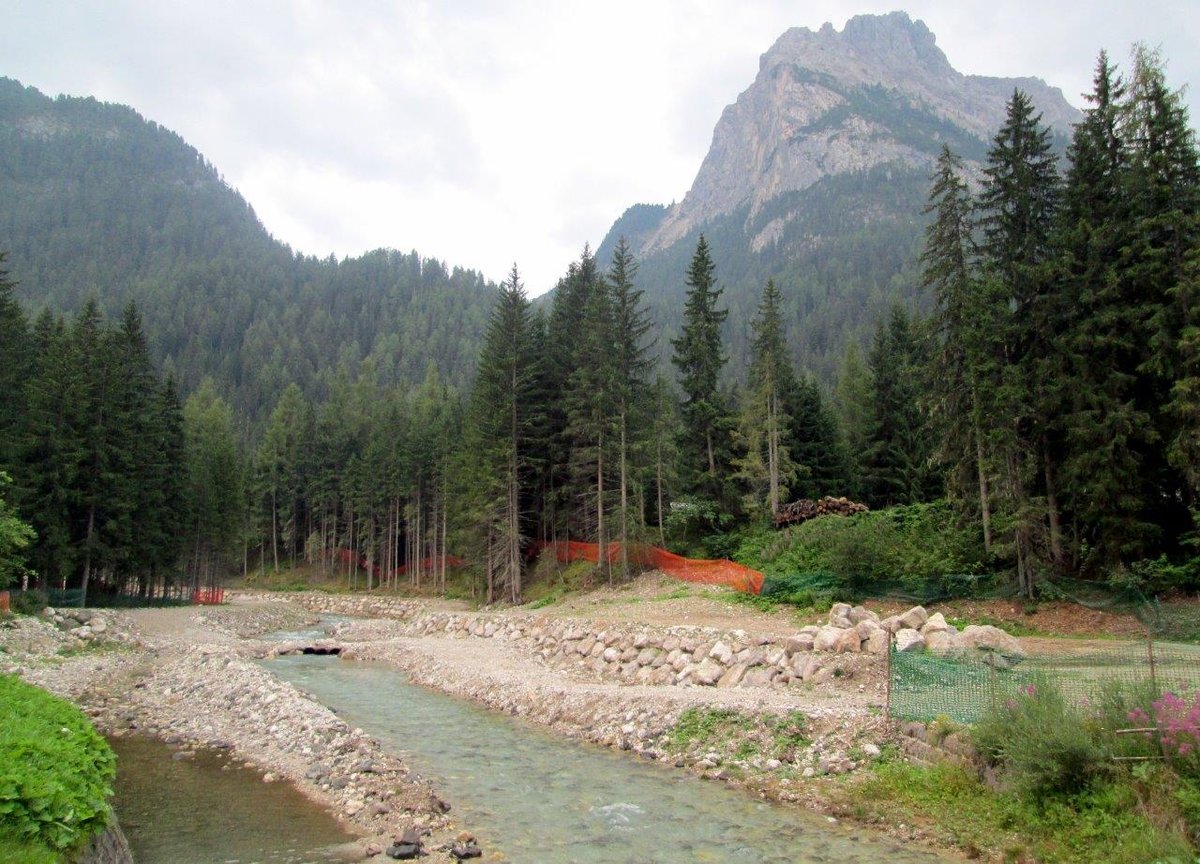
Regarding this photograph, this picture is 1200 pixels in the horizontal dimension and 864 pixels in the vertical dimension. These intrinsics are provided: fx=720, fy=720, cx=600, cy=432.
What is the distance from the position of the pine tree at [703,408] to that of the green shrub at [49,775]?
3594 centimetres

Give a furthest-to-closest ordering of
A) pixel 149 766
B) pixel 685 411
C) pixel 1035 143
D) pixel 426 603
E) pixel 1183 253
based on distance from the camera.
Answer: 1. pixel 426 603
2. pixel 685 411
3. pixel 1035 143
4. pixel 1183 253
5. pixel 149 766

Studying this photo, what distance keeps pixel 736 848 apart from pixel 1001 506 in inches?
832

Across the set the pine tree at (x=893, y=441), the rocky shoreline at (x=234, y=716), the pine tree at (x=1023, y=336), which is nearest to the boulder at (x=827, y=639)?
the pine tree at (x=1023, y=336)

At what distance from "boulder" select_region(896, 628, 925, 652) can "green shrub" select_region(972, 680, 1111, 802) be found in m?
7.10

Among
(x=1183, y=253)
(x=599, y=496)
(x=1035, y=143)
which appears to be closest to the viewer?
(x=1183, y=253)

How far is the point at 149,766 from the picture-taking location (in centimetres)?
1388

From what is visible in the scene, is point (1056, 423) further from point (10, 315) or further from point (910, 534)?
point (10, 315)

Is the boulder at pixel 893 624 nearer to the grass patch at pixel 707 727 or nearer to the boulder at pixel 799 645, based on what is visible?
the boulder at pixel 799 645

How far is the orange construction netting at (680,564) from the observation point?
99.0 ft

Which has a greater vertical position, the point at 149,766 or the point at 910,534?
the point at 910,534

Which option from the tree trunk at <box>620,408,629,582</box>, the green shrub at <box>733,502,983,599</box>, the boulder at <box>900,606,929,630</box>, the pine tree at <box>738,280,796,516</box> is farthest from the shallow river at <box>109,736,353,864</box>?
the pine tree at <box>738,280,796,516</box>

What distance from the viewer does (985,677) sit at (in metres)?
12.6

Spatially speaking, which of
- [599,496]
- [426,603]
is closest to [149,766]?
[599,496]

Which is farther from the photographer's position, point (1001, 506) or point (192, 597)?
point (192, 597)
